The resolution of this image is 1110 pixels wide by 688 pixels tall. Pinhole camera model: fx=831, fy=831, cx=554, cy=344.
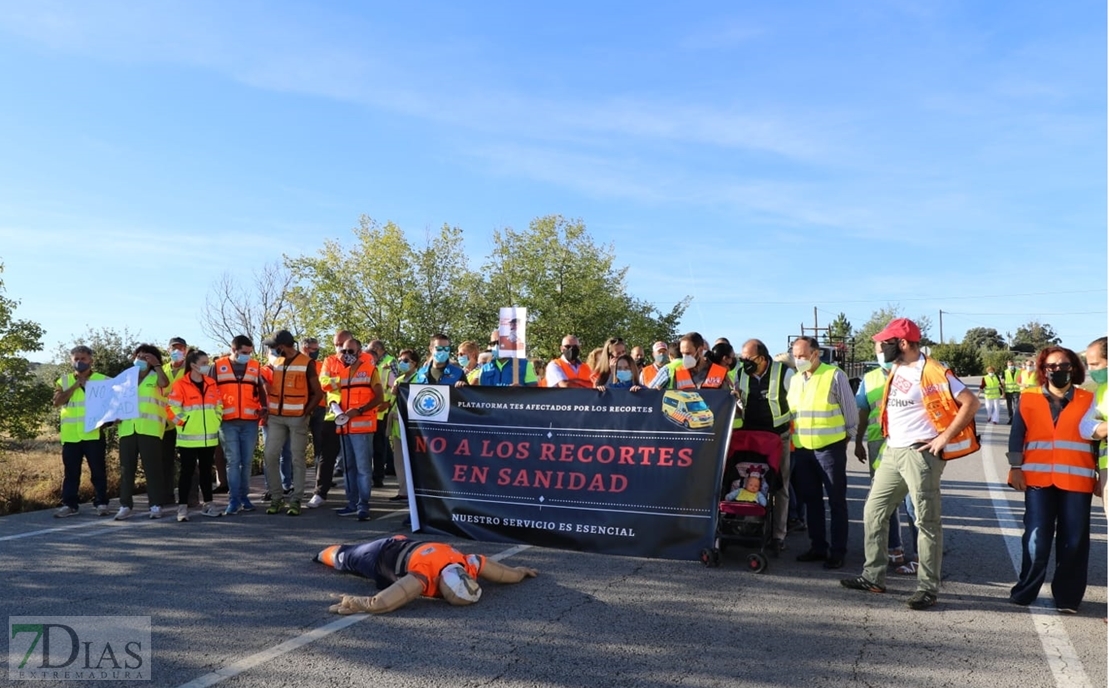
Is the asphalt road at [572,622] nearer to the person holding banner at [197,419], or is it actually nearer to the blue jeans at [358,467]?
the blue jeans at [358,467]

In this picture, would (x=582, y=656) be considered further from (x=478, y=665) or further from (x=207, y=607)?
(x=207, y=607)

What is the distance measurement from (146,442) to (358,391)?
7.98 ft

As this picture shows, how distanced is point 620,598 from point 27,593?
415 centimetres

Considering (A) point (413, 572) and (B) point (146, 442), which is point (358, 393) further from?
(A) point (413, 572)

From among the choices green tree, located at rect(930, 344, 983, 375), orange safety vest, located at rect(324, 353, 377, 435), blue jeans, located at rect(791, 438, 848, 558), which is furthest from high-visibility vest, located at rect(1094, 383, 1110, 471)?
green tree, located at rect(930, 344, 983, 375)

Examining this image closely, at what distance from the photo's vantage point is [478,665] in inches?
175

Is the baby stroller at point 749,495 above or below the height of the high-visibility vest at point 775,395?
below

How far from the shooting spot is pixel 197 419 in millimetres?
9250

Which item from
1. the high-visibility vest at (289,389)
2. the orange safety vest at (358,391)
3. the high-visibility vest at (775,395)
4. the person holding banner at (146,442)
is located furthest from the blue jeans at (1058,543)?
the person holding banner at (146,442)

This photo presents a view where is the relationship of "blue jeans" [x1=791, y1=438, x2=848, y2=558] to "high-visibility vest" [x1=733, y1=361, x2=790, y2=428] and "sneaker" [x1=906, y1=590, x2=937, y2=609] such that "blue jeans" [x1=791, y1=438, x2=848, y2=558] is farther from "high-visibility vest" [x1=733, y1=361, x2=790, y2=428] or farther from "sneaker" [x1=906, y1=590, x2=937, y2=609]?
"sneaker" [x1=906, y1=590, x2=937, y2=609]

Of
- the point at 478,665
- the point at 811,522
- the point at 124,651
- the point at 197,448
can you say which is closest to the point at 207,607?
the point at 124,651

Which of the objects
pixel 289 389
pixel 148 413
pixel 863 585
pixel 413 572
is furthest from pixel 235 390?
pixel 863 585

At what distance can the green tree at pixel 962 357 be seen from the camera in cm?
7394

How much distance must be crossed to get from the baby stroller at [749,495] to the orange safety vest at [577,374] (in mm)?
2293
